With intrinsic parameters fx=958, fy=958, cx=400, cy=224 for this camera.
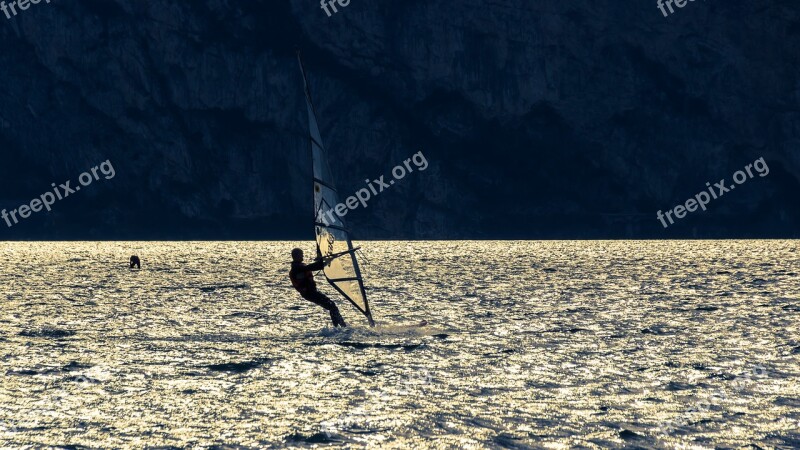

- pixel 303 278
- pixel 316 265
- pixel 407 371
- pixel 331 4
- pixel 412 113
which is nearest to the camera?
pixel 407 371

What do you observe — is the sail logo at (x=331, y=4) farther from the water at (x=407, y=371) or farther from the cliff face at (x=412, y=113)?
the water at (x=407, y=371)

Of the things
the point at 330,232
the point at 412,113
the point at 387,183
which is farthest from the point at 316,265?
the point at 412,113

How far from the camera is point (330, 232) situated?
93.0 feet

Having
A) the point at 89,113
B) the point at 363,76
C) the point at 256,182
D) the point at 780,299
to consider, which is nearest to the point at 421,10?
the point at 363,76

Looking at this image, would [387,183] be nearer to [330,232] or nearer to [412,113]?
[412,113]

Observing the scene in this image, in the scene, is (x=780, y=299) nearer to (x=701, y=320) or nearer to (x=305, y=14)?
(x=701, y=320)

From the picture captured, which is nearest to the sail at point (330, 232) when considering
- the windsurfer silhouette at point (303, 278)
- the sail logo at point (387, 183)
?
the windsurfer silhouette at point (303, 278)

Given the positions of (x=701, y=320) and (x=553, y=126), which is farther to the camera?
(x=553, y=126)

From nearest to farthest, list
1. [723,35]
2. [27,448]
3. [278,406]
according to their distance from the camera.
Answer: [27,448]
[278,406]
[723,35]

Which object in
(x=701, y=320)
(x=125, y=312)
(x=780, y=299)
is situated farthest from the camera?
(x=780, y=299)

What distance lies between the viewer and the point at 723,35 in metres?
137

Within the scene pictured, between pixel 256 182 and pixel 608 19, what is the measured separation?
5682 cm

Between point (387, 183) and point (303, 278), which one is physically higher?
point (387, 183)

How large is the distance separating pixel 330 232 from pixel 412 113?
116 metres
